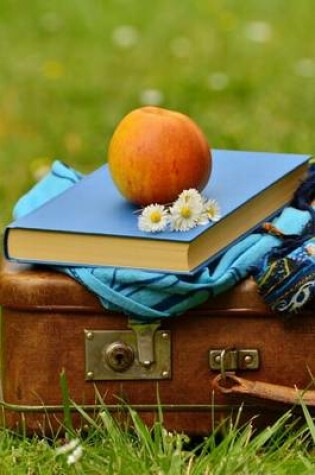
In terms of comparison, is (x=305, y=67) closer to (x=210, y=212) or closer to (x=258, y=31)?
(x=258, y=31)

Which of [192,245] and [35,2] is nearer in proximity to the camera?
[192,245]

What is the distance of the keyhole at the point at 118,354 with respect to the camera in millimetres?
2643

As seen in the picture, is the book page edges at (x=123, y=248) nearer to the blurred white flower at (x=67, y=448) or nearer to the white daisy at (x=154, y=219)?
the white daisy at (x=154, y=219)

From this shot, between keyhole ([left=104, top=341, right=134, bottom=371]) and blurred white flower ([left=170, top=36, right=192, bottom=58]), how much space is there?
10.9 feet

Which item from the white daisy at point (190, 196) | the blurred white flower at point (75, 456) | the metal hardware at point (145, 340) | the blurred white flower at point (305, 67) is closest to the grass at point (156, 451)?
the blurred white flower at point (75, 456)

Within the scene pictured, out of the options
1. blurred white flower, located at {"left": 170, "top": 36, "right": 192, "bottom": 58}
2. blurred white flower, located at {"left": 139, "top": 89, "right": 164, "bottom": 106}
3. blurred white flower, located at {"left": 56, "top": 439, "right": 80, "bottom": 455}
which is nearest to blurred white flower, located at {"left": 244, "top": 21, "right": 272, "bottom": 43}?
blurred white flower, located at {"left": 170, "top": 36, "right": 192, "bottom": 58}

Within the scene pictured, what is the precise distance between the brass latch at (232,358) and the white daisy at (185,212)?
24 cm

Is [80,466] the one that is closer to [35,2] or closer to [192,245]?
[192,245]

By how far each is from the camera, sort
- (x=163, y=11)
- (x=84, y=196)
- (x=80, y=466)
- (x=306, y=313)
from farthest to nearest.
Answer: (x=163, y=11)
(x=84, y=196)
(x=306, y=313)
(x=80, y=466)

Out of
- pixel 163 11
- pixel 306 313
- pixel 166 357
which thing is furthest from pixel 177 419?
pixel 163 11

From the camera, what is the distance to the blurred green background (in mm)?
4715

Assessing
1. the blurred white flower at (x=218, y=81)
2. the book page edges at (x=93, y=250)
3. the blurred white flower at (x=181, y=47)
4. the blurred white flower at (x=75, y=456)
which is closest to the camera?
the blurred white flower at (x=75, y=456)

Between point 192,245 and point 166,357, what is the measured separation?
23 cm

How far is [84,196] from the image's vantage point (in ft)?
9.36
